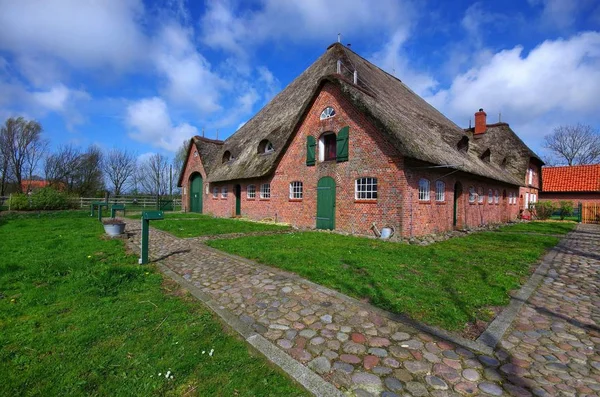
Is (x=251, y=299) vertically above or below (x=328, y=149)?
below

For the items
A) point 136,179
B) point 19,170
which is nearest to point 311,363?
point 19,170

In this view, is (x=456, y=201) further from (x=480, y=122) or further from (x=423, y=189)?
(x=480, y=122)

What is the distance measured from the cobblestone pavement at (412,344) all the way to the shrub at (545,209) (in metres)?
21.8

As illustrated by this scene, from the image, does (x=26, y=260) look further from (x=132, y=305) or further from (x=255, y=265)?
(x=255, y=265)

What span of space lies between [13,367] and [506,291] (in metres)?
6.84

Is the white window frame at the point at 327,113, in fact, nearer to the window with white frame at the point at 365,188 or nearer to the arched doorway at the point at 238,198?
the window with white frame at the point at 365,188

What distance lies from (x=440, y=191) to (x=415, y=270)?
789 centimetres

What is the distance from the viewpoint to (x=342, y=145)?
12.7 metres

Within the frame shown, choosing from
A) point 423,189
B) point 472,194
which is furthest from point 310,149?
point 472,194

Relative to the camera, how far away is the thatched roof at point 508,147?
76.0ft

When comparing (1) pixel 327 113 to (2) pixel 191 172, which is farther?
(2) pixel 191 172

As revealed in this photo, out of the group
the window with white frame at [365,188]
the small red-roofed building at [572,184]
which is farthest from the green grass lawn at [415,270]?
the small red-roofed building at [572,184]

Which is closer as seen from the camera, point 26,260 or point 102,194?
point 26,260

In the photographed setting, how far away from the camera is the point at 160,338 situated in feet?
10.6
